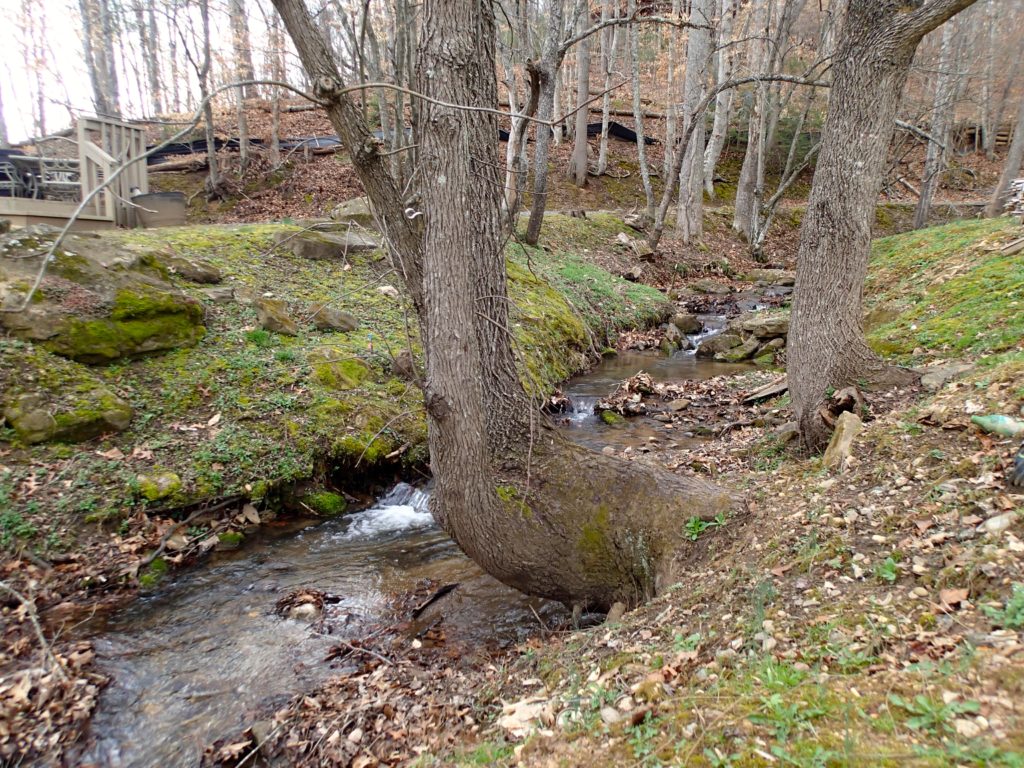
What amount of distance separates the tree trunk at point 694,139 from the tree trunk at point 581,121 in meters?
3.46

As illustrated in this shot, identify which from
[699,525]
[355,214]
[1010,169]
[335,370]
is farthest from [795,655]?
[1010,169]

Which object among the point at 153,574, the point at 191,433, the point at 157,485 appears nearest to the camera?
the point at 153,574

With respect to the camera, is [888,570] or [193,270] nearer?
[888,570]

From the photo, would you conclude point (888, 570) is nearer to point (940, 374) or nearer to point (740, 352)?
point (940, 374)

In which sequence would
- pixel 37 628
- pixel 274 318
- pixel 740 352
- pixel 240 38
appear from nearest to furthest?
pixel 37 628 < pixel 274 318 < pixel 740 352 < pixel 240 38

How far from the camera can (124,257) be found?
733cm

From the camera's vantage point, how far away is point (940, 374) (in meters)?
5.40

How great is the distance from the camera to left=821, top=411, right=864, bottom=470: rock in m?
4.46

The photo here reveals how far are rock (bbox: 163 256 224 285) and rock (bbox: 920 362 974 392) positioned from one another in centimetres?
899

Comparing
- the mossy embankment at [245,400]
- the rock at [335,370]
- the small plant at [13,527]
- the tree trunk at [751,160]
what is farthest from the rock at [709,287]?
the small plant at [13,527]

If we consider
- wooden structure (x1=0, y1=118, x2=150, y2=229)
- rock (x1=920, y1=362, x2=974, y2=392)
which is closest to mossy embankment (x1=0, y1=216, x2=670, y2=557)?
wooden structure (x1=0, y1=118, x2=150, y2=229)

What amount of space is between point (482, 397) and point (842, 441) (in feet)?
9.52

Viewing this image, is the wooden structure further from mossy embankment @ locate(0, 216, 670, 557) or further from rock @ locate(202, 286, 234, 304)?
rock @ locate(202, 286, 234, 304)

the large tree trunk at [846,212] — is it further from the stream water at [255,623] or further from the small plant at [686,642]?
the stream water at [255,623]
